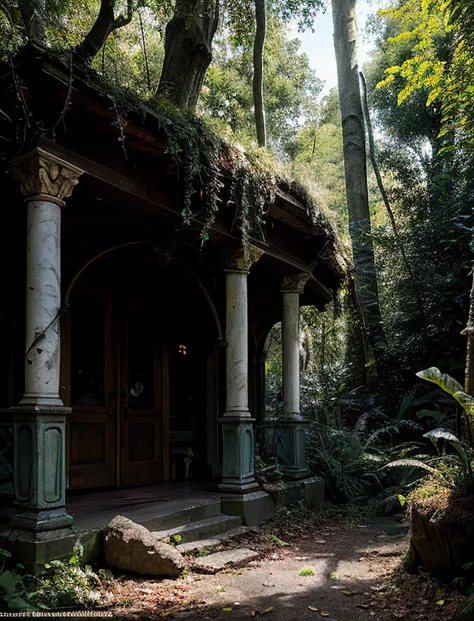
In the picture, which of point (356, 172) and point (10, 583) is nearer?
point (10, 583)

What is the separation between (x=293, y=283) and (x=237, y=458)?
10.4ft

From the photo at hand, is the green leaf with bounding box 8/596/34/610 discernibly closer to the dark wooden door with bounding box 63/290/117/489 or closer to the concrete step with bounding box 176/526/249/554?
the concrete step with bounding box 176/526/249/554

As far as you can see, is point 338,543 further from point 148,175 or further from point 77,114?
point 77,114

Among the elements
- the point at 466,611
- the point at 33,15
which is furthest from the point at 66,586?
the point at 33,15

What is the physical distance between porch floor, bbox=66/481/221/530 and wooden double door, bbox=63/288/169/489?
Result: 339 mm

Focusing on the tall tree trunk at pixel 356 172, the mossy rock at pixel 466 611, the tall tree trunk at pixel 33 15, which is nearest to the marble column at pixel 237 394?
the mossy rock at pixel 466 611

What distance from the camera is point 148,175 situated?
20.3 feet

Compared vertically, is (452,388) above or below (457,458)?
above

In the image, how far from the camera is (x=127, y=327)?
328 inches

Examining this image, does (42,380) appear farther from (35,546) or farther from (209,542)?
(209,542)

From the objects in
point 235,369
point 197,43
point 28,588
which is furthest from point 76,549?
point 197,43

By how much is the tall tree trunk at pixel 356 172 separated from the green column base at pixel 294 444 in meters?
4.81

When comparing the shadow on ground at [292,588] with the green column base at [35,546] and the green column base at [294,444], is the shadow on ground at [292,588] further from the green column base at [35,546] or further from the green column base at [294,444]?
the green column base at [294,444]

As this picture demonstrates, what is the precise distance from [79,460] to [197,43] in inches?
247
